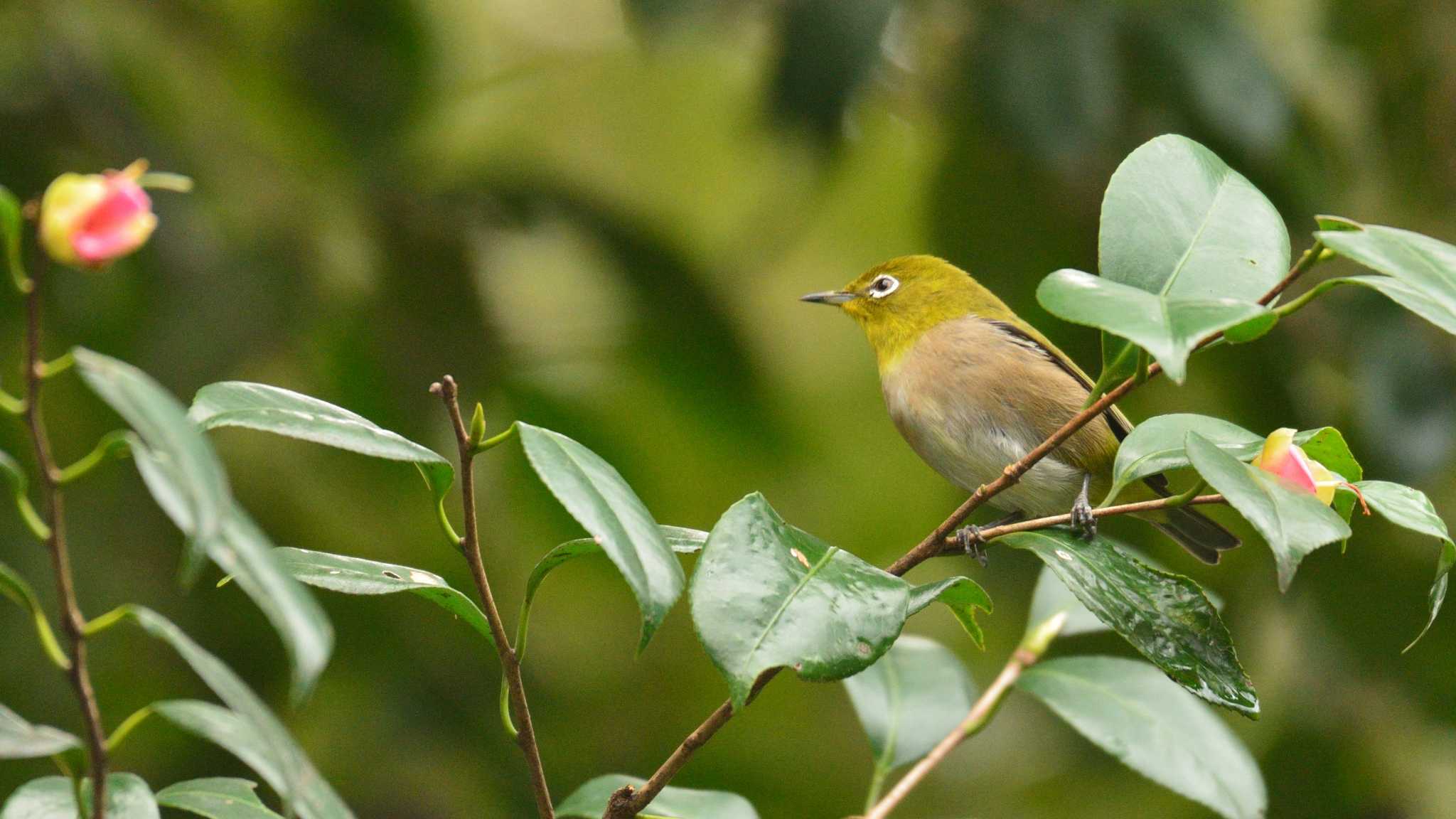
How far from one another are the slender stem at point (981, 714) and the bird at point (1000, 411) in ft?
2.18

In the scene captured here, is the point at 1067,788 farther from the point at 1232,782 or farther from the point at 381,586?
the point at 381,586

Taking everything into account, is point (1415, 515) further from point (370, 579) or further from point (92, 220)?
point (92, 220)

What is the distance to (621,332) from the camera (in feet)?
15.3

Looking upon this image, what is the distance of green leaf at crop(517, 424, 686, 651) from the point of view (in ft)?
4.18

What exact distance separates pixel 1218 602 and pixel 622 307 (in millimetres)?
2784

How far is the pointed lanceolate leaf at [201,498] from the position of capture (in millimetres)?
974

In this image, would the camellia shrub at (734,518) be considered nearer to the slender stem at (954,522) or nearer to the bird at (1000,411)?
the slender stem at (954,522)

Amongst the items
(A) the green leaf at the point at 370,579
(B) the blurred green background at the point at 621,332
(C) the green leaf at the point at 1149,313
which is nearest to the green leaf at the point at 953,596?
(C) the green leaf at the point at 1149,313

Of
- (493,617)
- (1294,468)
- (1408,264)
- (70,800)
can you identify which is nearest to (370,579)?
(493,617)

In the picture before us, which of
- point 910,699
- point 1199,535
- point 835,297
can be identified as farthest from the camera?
point 835,297

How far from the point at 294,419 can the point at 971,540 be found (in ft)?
3.09

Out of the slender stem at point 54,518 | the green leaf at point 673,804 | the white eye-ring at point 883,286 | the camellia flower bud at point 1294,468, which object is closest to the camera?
the slender stem at point 54,518

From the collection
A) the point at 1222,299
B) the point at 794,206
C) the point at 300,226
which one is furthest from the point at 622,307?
the point at 1222,299

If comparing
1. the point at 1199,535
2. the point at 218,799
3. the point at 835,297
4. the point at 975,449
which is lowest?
the point at 1199,535
